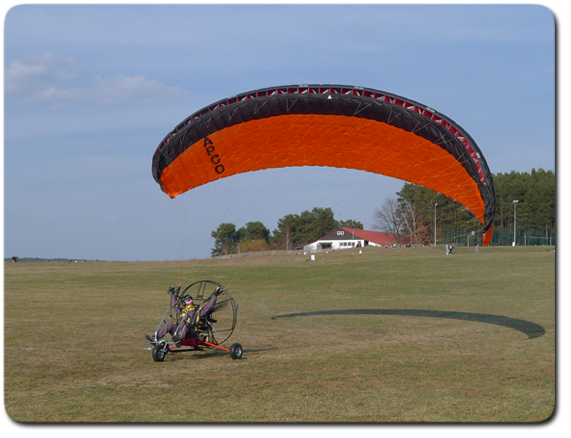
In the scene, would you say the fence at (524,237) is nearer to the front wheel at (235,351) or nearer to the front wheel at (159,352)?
the front wheel at (235,351)

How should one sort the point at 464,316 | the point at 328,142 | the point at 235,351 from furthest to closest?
the point at 464,316 < the point at 328,142 < the point at 235,351

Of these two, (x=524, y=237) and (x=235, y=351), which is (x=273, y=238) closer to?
(x=524, y=237)

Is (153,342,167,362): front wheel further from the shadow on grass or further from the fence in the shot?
the fence

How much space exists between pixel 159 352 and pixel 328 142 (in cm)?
555

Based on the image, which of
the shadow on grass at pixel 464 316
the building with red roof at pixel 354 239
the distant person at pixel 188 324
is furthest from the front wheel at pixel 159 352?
the building with red roof at pixel 354 239

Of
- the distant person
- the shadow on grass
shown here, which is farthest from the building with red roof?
the distant person

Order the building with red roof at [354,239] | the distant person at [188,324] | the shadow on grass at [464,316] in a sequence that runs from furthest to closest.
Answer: the building with red roof at [354,239], the shadow on grass at [464,316], the distant person at [188,324]

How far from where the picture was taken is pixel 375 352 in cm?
1095

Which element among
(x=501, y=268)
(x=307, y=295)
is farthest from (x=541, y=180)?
(x=307, y=295)

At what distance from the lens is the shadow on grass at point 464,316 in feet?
45.4

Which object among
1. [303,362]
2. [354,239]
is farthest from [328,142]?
[354,239]

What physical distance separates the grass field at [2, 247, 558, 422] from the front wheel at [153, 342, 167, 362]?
0.18 meters

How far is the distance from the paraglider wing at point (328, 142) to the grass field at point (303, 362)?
9.71 feet

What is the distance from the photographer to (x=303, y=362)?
1004 cm
